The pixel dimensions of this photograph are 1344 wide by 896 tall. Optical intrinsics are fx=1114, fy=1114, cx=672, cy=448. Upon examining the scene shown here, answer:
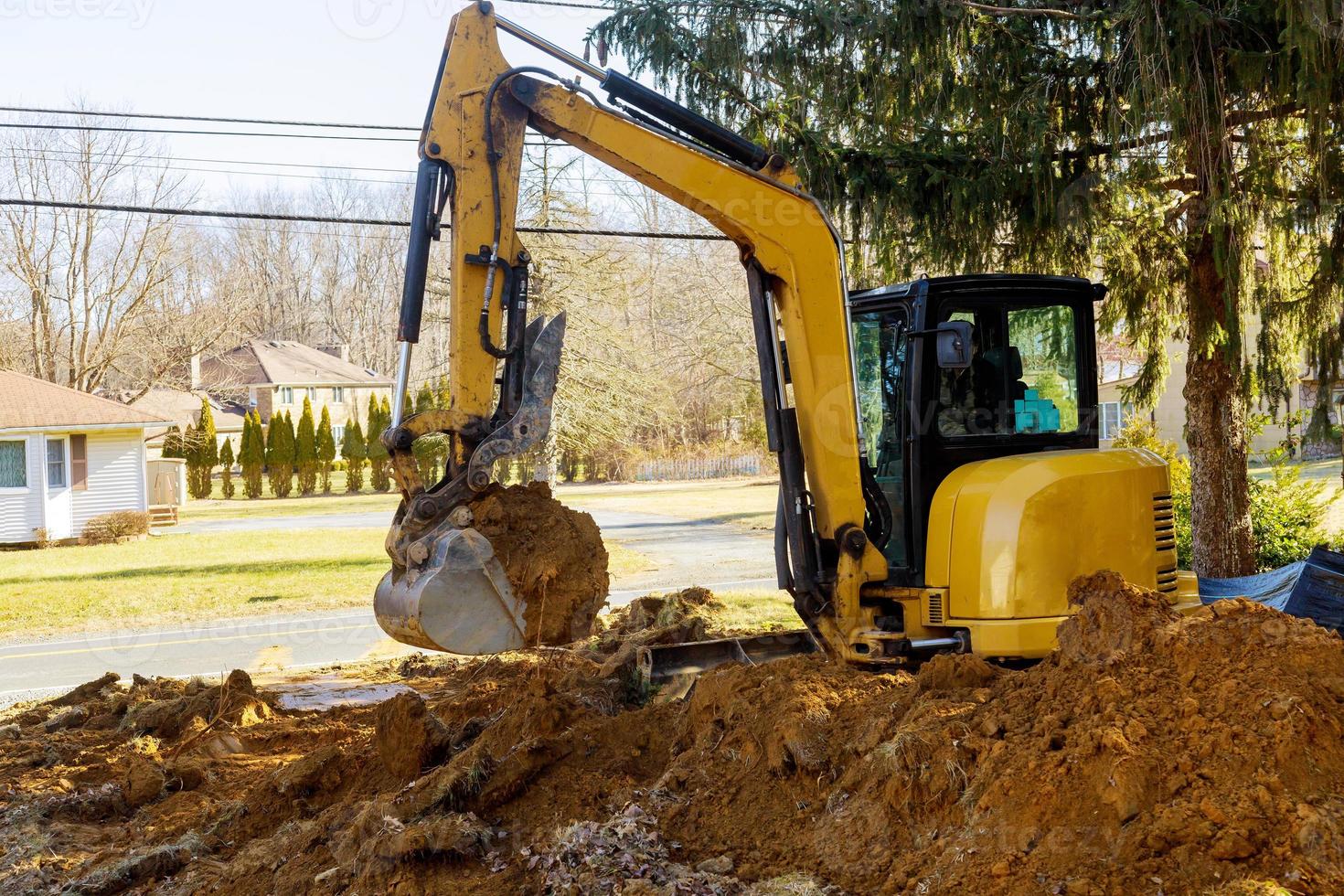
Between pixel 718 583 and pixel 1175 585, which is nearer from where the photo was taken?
pixel 1175 585

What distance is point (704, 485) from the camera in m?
41.1

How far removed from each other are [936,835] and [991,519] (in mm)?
2188

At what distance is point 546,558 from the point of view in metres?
5.33

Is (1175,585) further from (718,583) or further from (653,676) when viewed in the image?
(718,583)

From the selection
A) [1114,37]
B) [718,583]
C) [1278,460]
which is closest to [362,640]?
[718,583]

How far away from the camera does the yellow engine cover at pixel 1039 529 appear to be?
18.8 ft

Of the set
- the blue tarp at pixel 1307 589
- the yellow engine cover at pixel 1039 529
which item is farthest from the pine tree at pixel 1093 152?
the yellow engine cover at pixel 1039 529

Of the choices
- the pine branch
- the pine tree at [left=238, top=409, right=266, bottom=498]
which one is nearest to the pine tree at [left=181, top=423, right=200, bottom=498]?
the pine tree at [left=238, top=409, right=266, bottom=498]

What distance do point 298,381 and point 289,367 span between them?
1.73m

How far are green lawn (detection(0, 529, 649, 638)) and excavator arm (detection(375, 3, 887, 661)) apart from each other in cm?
1057

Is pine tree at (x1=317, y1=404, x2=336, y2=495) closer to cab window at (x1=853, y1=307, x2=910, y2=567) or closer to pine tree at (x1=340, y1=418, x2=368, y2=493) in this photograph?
pine tree at (x1=340, y1=418, x2=368, y2=493)

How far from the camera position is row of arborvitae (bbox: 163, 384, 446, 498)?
3941 centimetres

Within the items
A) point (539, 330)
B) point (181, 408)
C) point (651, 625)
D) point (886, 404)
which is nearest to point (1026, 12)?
point (886, 404)

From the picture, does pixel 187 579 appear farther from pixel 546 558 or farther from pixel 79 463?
pixel 546 558
